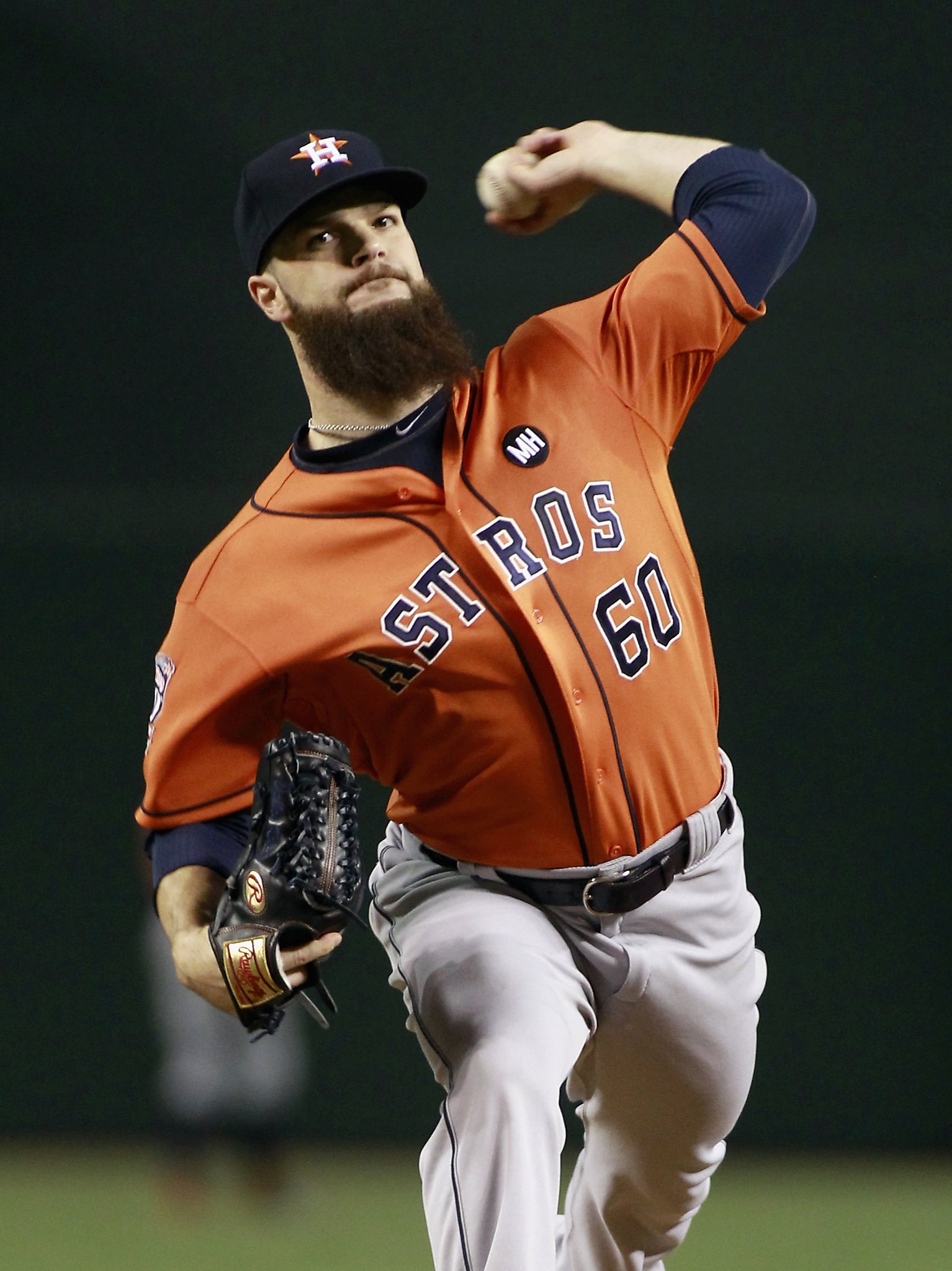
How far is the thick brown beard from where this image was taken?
235 centimetres

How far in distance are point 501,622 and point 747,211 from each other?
2.61 feet

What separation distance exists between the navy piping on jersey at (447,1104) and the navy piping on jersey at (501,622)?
33 cm

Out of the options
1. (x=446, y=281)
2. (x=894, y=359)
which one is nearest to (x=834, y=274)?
(x=894, y=359)

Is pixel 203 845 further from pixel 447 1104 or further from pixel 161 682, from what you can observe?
pixel 447 1104

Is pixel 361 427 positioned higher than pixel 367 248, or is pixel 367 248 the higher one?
pixel 367 248

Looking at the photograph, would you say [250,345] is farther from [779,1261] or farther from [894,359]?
[779,1261]

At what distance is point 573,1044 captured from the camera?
2.21 m

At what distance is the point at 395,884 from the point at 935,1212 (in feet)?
7.47

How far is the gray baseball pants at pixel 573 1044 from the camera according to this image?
2074mm

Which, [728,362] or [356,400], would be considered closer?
[356,400]

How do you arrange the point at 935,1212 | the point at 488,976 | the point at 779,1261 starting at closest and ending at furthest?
the point at 488,976, the point at 779,1261, the point at 935,1212

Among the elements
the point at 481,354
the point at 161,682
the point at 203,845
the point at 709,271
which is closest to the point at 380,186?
the point at 709,271

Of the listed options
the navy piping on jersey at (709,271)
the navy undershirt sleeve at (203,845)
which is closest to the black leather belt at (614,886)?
the navy undershirt sleeve at (203,845)

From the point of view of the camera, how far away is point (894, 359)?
446cm
